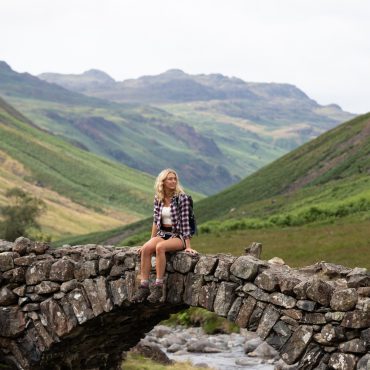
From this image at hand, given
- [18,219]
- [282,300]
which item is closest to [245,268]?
[282,300]

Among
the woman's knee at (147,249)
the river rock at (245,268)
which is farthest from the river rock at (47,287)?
the river rock at (245,268)

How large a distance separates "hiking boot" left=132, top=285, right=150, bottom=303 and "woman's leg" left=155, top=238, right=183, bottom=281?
2.15 ft

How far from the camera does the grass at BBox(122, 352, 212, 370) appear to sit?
32.2 m

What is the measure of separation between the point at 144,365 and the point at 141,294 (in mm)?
12643

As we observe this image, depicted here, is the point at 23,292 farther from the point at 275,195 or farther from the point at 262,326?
the point at 275,195

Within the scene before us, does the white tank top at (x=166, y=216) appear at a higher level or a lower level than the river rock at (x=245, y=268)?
higher

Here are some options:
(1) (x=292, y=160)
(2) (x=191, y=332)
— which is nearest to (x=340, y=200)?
(2) (x=191, y=332)

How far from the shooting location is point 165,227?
21312 millimetres

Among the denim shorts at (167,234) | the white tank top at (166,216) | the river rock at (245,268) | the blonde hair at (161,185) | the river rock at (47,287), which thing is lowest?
the river rock at (47,287)

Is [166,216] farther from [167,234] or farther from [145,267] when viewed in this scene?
[145,267]

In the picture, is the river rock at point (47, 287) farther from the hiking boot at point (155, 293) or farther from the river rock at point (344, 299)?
the river rock at point (344, 299)

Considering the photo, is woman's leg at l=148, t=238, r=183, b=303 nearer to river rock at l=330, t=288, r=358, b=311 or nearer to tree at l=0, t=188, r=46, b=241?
river rock at l=330, t=288, r=358, b=311

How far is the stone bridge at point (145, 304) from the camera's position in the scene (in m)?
18.1

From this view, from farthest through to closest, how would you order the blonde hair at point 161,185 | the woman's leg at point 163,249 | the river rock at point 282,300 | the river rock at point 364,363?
1. the woman's leg at point 163,249
2. the blonde hair at point 161,185
3. the river rock at point 282,300
4. the river rock at point 364,363
